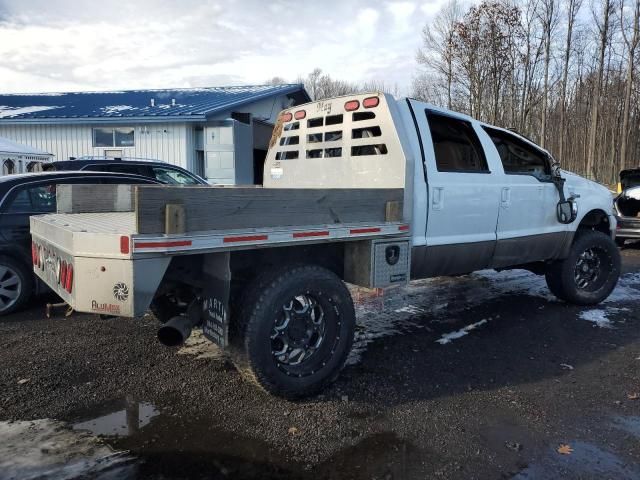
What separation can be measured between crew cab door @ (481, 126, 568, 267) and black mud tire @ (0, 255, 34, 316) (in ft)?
17.3

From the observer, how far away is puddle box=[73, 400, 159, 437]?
11.2 feet

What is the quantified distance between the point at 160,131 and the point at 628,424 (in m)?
17.2

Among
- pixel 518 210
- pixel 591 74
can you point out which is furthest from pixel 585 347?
pixel 591 74

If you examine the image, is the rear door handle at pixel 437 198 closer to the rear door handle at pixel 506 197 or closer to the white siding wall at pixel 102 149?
the rear door handle at pixel 506 197

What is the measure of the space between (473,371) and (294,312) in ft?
5.70

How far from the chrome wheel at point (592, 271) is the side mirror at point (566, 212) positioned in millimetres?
773

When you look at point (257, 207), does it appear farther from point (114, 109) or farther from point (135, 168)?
point (114, 109)

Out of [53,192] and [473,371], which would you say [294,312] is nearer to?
[473,371]

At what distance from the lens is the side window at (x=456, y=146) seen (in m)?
5.10

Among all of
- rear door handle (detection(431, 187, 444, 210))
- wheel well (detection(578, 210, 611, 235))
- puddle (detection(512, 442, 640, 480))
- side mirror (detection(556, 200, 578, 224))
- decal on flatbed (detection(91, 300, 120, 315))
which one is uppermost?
rear door handle (detection(431, 187, 444, 210))

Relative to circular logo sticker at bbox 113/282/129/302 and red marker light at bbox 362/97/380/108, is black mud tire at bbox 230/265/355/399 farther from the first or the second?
red marker light at bbox 362/97/380/108

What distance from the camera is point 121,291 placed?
298cm

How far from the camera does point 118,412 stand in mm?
3672

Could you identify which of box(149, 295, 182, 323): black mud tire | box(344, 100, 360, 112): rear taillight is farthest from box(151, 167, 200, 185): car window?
box(344, 100, 360, 112): rear taillight
